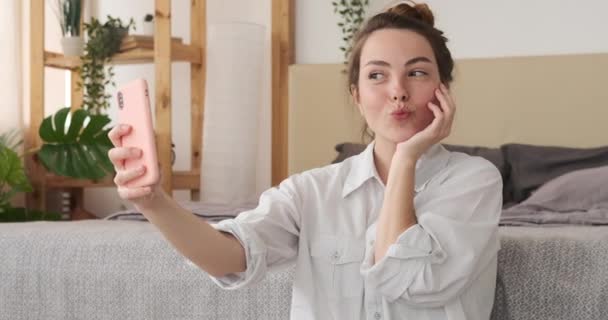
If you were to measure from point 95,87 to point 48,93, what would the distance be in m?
0.50

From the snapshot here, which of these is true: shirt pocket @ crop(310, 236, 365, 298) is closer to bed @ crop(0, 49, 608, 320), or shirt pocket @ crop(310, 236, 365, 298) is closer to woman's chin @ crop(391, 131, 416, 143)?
woman's chin @ crop(391, 131, 416, 143)

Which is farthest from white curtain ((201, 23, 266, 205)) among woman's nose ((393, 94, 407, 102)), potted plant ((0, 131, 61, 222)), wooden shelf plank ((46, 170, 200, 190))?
woman's nose ((393, 94, 407, 102))

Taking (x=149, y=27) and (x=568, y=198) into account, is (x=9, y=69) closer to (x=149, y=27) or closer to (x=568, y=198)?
(x=149, y=27)

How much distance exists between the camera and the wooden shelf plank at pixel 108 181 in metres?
4.21

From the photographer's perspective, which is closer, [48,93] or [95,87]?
[95,87]

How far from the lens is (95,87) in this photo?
165 inches

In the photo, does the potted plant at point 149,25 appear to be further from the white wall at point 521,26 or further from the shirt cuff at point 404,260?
the shirt cuff at point 404,260

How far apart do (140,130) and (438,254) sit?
17.6 inches

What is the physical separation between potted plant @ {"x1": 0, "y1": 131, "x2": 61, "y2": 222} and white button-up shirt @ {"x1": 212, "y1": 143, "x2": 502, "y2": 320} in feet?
8.74

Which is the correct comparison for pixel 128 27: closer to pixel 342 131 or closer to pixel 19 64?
pixel 19 64

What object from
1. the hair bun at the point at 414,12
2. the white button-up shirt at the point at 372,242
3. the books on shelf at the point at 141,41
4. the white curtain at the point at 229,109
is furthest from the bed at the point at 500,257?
the books on shelf at the point at 141,41

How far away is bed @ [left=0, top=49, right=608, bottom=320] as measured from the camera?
162 centimetres

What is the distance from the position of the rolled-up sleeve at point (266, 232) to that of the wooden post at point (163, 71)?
2.53 m

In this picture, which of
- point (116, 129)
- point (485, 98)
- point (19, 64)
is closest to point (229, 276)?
point (116, 129)
